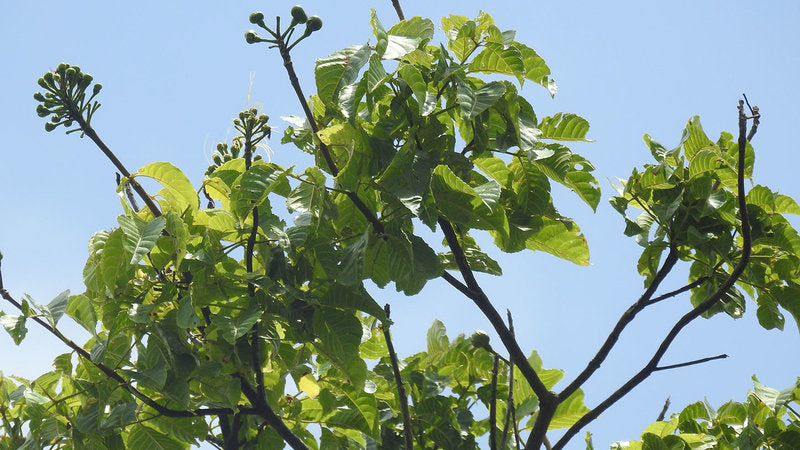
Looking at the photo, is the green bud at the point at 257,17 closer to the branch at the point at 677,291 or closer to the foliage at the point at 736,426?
the branch at the point at 677,291

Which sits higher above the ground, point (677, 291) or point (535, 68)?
point (535, 68)

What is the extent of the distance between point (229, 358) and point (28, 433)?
766mm

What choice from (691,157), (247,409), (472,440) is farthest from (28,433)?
(691,157)

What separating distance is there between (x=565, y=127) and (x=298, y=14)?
0.98 m

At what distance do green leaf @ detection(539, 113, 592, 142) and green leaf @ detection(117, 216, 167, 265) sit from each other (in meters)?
1.29

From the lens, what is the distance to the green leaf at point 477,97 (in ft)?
7.53

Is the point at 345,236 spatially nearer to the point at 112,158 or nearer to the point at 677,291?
the point at 112,158

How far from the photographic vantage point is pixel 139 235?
7.65ft

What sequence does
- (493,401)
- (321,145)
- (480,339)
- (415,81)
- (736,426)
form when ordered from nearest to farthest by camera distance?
1. (415,81)
2. (321,145)
3. (493,401)
4. (480,339)
5. (736,426)

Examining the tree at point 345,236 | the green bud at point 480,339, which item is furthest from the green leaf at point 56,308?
the green bud at point 480,339

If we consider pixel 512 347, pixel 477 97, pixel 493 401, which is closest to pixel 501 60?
pixel 477 97

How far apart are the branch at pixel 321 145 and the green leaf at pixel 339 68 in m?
0.11

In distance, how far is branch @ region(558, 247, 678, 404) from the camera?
2738 millimetres

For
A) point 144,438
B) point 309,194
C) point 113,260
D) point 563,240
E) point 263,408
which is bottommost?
point 144,438
